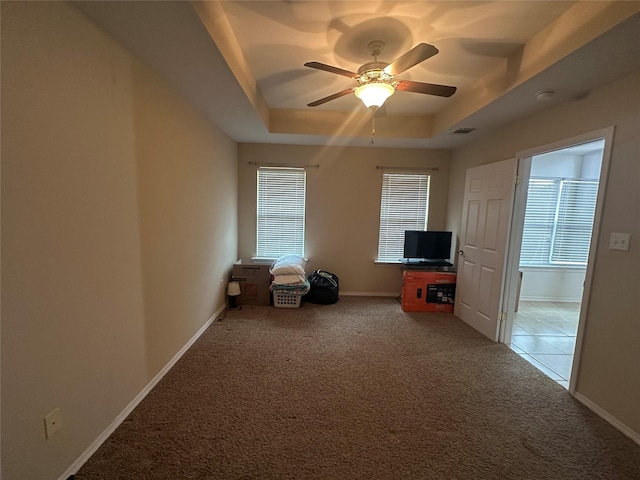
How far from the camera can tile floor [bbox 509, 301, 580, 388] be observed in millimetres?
2531

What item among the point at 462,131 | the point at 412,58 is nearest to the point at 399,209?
the point at 462,131

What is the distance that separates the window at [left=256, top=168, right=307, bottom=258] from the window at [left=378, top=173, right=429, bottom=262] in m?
1.34

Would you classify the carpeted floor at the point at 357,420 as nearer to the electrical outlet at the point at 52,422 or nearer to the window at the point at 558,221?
the electrical outlet at the point at 52,422

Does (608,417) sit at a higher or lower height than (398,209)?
lower

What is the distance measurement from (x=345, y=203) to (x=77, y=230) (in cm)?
339

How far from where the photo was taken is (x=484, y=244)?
10.2ft

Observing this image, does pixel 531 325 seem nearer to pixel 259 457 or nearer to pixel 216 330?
pixel 259 457

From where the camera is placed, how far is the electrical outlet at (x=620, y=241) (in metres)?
1.76

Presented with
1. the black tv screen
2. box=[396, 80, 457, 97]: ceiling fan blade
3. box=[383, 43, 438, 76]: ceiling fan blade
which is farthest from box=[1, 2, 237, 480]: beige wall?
the black tv screen

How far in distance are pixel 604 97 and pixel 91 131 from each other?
340cm

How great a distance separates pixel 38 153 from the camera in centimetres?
114

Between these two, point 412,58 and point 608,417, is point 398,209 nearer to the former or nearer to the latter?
point 412,58

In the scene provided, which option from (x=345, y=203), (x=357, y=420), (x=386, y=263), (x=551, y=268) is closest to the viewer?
(x=357, y=420)

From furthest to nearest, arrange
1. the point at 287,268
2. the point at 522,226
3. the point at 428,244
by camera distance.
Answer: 1. the point at 428,244
2. the point at 287,268
3. the point at 522,226
